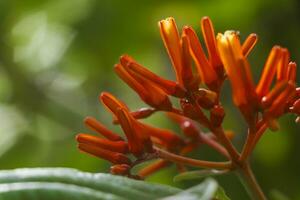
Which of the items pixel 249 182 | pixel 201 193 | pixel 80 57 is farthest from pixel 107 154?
pixel 80 57

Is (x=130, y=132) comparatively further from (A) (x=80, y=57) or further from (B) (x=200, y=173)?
(A) (x=80, y=57)

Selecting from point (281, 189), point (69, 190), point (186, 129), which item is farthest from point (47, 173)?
point (281, 189)

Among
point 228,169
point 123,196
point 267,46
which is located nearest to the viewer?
point 123,196

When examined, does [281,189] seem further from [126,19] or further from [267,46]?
[126,19]

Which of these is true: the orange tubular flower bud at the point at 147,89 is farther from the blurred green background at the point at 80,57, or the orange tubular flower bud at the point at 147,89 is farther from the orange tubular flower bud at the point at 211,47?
the blurred green background at the point at 80,57

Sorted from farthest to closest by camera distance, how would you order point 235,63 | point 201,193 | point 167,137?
1. point 167,137
2. point 235,63
3. point 201,193

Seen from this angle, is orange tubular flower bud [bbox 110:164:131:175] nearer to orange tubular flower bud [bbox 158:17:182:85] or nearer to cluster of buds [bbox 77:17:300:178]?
cluster of buds [bbox 77:17:300:178]
